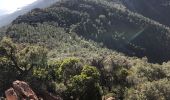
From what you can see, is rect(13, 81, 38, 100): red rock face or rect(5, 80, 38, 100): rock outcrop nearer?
rect(5, 80, 38, 100): rock outcrop

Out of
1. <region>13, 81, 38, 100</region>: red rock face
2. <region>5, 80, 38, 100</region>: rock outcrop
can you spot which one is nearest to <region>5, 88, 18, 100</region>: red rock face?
<region>5, 80, 38, 100</region>: rock outcrop

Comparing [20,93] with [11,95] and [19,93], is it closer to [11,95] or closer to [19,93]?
[19,93]

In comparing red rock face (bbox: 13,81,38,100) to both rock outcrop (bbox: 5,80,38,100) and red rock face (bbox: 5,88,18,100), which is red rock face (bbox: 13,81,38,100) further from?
red rock face (bbox: 5,88,18,100)

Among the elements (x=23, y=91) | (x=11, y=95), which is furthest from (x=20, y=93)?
(x=11, y=95)

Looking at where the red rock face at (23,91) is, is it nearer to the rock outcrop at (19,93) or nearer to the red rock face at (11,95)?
the rock outcrop at (19,93)

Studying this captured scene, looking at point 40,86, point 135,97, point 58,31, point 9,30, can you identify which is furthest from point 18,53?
point 58,31

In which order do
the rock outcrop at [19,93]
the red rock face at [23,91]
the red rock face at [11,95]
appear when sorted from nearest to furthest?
the red rock face at [11,95], the rock outcrop at [19,93], the red rock face at [23,91]

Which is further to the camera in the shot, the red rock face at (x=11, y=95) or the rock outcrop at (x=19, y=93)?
the rock outcrop at (x=19, y=93)

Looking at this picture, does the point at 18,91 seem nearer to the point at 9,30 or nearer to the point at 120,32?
the point at 9,30

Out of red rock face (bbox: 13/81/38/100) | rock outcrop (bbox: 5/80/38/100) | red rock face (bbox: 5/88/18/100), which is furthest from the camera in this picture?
red rock face (bbox: 13/81/38/100)

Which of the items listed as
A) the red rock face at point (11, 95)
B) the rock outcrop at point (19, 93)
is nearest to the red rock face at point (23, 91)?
the rock outcrop at point (19, 93)

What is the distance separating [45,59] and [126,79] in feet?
49.6

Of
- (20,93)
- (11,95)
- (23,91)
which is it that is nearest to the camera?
(11,95)

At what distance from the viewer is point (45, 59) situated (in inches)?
3054
